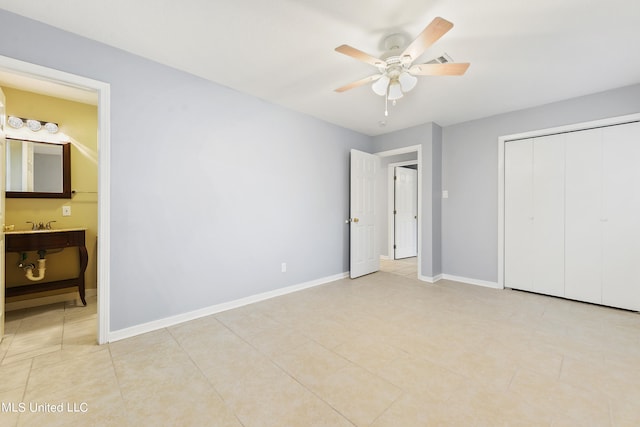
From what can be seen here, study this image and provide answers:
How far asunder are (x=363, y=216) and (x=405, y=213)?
2.19 metres

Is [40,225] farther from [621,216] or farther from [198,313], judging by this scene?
[621,216]

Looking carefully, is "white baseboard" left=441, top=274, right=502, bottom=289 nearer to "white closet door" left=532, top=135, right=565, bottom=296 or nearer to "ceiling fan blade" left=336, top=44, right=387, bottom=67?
"white closet door" left=532, top=135, right=565, bottom=296

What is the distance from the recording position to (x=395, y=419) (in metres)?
1.43

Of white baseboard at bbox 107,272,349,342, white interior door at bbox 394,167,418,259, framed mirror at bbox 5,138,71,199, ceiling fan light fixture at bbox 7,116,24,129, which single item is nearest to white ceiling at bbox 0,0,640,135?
ceiling fan light fixture at bbox 7,116,24,129

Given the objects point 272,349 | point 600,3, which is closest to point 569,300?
point 600,3

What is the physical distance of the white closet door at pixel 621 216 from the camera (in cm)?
293

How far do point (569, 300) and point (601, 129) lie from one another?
2094 mm

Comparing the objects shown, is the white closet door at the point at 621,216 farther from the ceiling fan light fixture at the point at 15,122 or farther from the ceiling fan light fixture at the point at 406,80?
the ceiling fan light fixture at the point at 15,122

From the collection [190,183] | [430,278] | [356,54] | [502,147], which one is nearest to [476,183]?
[502,147]

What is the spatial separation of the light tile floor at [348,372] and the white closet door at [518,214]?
0.83 m

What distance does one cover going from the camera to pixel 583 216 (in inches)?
127

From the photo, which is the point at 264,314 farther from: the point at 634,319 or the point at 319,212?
the point at 634,319

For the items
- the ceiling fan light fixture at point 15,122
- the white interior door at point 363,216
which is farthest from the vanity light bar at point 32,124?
the white interior door at point 363,216

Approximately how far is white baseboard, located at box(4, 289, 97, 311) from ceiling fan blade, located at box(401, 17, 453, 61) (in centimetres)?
451
